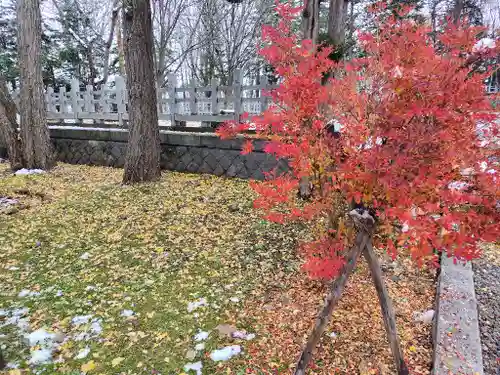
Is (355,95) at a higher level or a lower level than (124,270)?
higher

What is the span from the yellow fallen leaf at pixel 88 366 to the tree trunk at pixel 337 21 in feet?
15.2

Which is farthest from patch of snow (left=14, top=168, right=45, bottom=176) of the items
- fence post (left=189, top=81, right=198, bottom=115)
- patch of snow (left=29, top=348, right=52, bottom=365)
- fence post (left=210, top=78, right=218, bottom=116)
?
patch of snow (left=29, top=348, right=52, bottom=365)

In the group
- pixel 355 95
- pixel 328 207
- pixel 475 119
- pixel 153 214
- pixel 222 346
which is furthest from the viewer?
pixel 153 214

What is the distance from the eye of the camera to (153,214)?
480 centimetres

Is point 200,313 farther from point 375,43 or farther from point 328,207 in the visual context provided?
point 375,43

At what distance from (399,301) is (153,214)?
132 inches

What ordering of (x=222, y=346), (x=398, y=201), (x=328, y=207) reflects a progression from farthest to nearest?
1. (x=328, y=207)
2. (x=222, y=346)
3. (x=398, y=201)

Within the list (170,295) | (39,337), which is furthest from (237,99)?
(39,337)

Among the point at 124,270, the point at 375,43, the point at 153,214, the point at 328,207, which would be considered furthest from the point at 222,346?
the point at 153,214

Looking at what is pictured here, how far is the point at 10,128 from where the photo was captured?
7031 mm

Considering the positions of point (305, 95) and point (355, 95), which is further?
point (305, 95)

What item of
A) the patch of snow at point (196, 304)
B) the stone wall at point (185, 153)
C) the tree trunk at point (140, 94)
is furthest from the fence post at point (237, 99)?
the patch of snow at point (196, 304)

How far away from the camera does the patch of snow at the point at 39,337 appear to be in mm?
2531

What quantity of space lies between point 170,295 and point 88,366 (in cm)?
90
